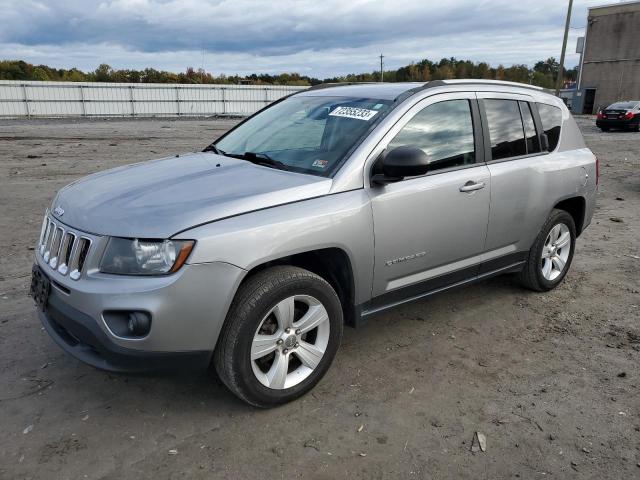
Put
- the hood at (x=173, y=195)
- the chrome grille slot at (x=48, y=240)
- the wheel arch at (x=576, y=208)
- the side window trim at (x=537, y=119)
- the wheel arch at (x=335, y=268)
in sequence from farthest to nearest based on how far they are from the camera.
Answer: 1. the wheel arch at (x=576, y=208)
2. the side window trim at (x=537, y=119)
3. the wheel arch at (x=335, y=268)
4. the chrome grille slot at (x=48, y=240)
5. the hood at (x=173, y=195)

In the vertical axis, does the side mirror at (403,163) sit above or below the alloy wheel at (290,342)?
above

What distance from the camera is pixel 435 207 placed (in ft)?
11.8

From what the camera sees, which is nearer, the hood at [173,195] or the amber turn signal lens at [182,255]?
the amber turn signal lens at [182,255]

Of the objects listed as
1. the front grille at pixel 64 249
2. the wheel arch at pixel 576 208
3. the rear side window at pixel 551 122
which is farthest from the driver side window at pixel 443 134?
the front grille at pixel 64 249

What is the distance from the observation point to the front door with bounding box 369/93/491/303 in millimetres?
3391

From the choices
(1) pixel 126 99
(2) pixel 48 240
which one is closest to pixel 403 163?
(2) pixel 48 240

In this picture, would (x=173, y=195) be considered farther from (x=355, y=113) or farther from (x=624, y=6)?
(x=624, y=6)

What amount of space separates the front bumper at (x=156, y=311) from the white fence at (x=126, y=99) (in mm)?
31288

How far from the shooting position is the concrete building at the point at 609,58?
1914 inches

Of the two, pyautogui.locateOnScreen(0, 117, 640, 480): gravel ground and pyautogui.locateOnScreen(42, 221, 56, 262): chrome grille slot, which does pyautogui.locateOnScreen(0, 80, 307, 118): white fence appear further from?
pyautogui.locateOnScreen(42, 221, 56, 262): chrome grille slot

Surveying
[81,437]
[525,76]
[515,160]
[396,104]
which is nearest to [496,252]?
[515,160]

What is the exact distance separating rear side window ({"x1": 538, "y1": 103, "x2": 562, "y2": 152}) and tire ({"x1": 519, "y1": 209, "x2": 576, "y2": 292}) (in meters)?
0.60

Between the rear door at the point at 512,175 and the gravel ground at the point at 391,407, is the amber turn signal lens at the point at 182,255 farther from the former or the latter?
the rear door at the point at 512,175

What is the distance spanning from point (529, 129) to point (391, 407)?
2.62 m
